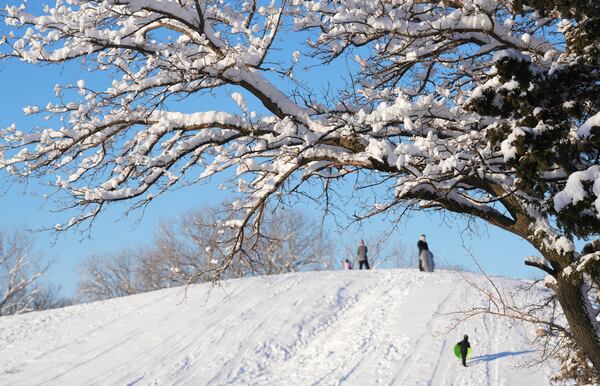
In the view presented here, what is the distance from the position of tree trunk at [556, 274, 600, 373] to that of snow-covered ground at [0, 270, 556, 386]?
23.5 feet

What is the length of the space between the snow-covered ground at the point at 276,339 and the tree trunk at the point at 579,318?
23.5ft

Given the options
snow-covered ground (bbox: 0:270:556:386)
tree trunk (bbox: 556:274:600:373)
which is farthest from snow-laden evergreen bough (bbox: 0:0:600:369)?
snow-covered ground (bbox: 0:270:556:386)

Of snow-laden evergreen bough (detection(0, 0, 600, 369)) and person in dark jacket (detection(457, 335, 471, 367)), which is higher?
snow-laden evergreen bough (detection(0, 0, 600, 369))

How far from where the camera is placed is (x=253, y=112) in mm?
6902

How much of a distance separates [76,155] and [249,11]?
2612 millimetres

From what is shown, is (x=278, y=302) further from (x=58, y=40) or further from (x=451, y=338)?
(x=58, y=40)

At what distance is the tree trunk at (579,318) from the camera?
6652 millimetres

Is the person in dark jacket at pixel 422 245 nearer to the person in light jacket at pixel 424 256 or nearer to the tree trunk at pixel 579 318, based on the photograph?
the person in light jacket at pixel 424 256

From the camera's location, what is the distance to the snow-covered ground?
16.1m

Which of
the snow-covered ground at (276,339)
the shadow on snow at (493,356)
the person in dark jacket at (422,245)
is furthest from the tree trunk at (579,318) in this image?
the person in dark jacket at (422,245)

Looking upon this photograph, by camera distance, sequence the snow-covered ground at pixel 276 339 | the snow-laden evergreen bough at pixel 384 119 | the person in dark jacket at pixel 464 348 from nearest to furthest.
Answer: the snow-laden evergreen bough at pixel 384 119 < the person in dark jacket at pixel 464 348 < the snow-covered ground at pixel 276 339

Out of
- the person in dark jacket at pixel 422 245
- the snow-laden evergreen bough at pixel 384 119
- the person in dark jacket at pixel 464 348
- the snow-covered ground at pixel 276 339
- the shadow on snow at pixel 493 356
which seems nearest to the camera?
the snow-laden evergreen bough at pixel 384 119

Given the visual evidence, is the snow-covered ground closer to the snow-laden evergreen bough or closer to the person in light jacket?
the person in light jacket

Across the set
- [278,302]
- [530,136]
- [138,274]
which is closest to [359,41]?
[530,136]
